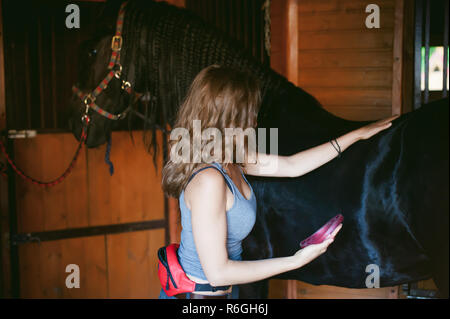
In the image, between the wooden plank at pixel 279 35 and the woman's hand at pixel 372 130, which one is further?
the wooden plank at pixel 279 35

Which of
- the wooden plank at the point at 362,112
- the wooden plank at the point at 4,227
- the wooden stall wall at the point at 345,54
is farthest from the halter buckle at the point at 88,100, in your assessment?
the wooden plank at the point at 362,112

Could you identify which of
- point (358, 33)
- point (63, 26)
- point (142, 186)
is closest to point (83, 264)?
point (142, 186)

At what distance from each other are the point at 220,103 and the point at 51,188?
2030 mm

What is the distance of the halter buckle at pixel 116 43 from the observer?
2055 millimetres

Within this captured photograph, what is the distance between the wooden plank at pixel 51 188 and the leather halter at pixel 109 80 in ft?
2.07

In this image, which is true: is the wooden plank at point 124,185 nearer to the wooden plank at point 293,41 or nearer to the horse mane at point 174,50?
the horse mane at point 174,50

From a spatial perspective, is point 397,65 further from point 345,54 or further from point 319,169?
point 319,169

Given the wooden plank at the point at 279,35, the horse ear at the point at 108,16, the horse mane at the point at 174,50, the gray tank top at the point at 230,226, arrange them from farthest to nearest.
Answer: the wooden plank at the point at 279,35, the horse ear at the point at 108,16, the horse mane at the point at 174,50, the gray tank top at the point at 230,226

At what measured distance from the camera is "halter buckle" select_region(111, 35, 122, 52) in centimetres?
205

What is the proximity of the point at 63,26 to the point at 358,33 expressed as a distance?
213cm

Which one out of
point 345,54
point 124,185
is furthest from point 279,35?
point 124,185

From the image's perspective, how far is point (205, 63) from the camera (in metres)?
1.98
